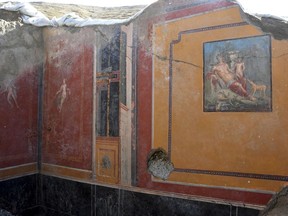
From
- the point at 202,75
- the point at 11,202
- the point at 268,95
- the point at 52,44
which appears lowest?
the point at 11,202

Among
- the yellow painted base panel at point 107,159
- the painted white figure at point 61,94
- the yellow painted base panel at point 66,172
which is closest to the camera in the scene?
the yellow painted base panel at point 107,159

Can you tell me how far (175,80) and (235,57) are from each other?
2.05 feet

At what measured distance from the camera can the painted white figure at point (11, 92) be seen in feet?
12.7

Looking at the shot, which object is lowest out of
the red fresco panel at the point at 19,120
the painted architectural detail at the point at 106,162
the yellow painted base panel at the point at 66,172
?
the yellow painted base panel at the point at 66,172

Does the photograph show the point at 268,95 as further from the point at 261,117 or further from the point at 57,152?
the point at 57,152

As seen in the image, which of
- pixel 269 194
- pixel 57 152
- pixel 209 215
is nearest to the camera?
pixel 269 194

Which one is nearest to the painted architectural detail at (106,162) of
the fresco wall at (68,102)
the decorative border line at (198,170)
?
the fresco wall at (68,102)

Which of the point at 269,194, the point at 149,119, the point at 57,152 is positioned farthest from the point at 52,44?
Answer: the point at 269,194

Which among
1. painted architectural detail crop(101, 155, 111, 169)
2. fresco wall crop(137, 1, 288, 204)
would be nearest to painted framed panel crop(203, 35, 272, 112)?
fresco wall crop(137, 1, 288, 204)

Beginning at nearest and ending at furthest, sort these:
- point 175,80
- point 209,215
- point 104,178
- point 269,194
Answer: point 269,194 < point 209,215 < point 175,80 < point 104,178

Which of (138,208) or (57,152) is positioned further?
(57,152)

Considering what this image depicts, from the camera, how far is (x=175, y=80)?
320 cm

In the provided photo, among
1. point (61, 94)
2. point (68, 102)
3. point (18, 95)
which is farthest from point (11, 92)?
point (68, 102)

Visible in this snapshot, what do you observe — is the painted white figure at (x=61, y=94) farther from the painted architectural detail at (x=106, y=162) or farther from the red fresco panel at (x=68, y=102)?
the painted architectural detail at (x=106, y=162)
